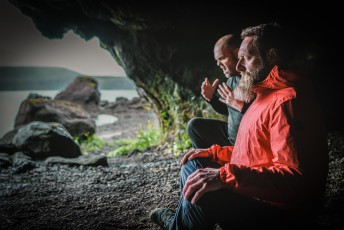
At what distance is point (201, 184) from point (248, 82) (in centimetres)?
101

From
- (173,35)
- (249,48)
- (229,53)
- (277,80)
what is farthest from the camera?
(173,35)

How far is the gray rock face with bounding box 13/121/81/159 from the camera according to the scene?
716 cm

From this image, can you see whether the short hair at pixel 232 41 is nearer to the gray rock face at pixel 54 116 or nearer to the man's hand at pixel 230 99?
the man's hand at pixel 230 99

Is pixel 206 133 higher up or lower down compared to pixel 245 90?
lower down

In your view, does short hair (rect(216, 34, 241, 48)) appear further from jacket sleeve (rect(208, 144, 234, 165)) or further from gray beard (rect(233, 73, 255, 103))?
jacket sleeve (rect(208, 144, 234, 165))

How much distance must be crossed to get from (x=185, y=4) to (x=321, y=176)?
5.67m

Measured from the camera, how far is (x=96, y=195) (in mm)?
3912

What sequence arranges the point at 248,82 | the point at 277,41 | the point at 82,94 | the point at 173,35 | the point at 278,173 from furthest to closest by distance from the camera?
the point at 82,94 → the point at 173,35 → the point at 248,82 → the point at 277,41 → the point at 278,173

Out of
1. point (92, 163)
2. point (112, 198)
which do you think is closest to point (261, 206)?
point (112, 198)

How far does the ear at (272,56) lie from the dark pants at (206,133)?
1317 millimetres

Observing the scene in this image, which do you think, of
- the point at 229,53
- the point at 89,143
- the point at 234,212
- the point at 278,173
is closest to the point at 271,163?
the point at 278,173

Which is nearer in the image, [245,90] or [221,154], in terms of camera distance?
[221,154]

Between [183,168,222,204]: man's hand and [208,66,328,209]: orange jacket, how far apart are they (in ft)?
0.17

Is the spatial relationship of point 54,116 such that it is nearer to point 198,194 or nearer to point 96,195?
point 96,195
